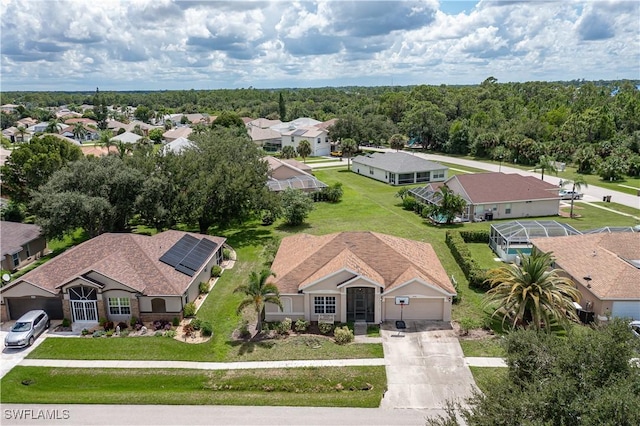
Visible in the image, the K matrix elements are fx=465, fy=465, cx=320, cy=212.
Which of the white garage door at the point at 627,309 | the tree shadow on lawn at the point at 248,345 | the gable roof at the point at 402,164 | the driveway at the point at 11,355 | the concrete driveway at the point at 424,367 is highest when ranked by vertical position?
the gable roof at the point at 402,164

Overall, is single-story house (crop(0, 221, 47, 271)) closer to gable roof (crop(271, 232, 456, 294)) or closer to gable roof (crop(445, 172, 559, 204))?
gable roof (crop(271, 232, 456, 294))

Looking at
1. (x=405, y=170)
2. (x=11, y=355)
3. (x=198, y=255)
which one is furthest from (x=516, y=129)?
(x=11, y=355)

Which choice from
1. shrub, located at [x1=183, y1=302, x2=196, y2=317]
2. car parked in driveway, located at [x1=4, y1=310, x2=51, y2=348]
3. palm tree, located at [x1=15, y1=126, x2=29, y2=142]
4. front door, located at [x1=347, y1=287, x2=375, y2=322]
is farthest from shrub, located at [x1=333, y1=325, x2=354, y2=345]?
palm tree, located at [x1=15, y1=126, x2=29, y2=142]

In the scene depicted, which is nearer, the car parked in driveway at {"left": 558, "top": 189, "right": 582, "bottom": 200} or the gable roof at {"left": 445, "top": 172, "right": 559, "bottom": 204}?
the gable roof at {"left": 445, "top": 172, "right": 559, "bottom": 204}

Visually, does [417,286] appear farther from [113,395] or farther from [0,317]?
[0,317]

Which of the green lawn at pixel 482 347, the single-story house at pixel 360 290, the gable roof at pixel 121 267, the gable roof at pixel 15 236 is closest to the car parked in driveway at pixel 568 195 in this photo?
the single-story house at pixel 360 290

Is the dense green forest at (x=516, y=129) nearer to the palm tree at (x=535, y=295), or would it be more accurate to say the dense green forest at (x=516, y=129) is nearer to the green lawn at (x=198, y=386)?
the palm tree at (x=535, y=295)

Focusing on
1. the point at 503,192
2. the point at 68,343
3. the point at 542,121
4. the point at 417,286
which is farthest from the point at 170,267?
the point at 542,121
